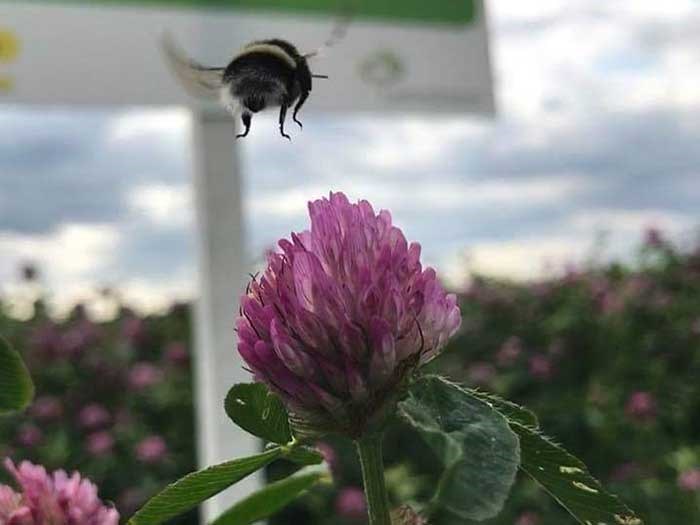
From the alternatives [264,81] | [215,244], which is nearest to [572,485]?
[264,81]

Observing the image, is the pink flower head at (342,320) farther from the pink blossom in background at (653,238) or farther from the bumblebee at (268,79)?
the pink blossom in background at (653,238)

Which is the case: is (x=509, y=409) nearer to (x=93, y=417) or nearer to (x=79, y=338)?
(x=93, y=417)

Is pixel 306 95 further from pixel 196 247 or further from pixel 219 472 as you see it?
pixel 196 247

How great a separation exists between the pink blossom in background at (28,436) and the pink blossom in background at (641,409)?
142 centimetres

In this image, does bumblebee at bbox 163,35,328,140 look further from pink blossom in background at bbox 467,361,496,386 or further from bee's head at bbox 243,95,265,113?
pink blossom in background at bbox 467,361,496,386

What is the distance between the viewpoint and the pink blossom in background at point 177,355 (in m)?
2.75

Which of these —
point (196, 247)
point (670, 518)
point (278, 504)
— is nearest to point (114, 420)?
point (196, 247)

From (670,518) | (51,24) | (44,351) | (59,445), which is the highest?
(51,24)

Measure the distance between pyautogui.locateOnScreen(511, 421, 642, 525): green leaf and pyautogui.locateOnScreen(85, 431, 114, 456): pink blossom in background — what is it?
2.14m

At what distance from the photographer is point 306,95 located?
570 mm

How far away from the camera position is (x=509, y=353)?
2908mm

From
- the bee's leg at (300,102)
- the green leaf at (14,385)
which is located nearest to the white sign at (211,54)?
the bee's leg at (300,102)

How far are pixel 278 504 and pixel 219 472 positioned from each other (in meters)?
0.02

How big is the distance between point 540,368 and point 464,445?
263cm
